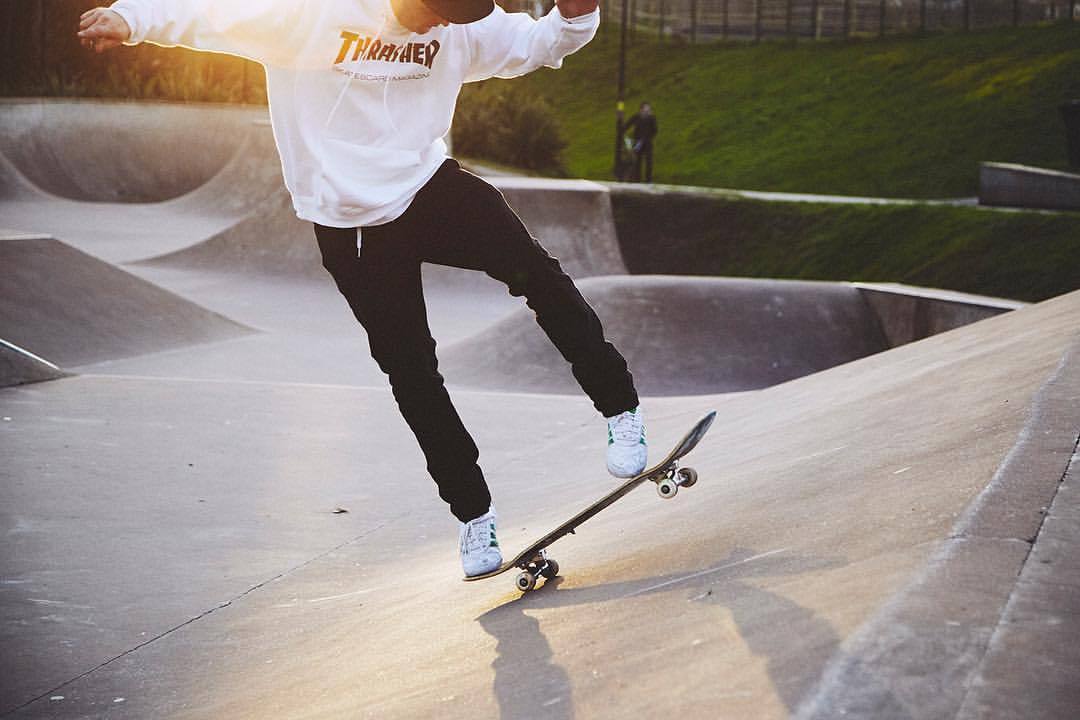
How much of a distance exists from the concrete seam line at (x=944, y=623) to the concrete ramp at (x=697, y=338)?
275 inches

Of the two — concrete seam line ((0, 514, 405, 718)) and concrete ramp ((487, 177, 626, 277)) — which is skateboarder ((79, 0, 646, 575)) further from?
concrete ramp ((487, 177, 626, 277))

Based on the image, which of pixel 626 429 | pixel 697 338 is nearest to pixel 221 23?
pixel 626 429

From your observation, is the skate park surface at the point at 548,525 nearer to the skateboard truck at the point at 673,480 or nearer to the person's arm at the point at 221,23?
the skateboard truck at the point at 673,480

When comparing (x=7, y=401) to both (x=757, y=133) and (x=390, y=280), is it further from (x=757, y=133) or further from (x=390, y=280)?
(x=757, y=133)

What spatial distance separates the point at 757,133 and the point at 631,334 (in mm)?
22739

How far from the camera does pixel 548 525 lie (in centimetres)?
479

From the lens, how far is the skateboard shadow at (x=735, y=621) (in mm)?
2023

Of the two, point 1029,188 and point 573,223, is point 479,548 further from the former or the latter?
point 1029,188

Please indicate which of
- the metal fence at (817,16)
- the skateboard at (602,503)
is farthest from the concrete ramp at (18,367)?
the metal fence at (817,16)

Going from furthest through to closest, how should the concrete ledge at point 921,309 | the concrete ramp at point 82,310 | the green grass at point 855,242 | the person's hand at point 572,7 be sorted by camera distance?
the green grass at point 855,242 < the concrete ledge at point 921,309 < the concrete ramp at point 82,310 < the person's hand at point 572,7

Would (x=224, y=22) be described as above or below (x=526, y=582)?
above

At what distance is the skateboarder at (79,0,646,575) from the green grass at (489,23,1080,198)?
67.7 ft

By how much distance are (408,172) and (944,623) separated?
6.95ft

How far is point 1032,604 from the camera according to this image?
205 centimetres
